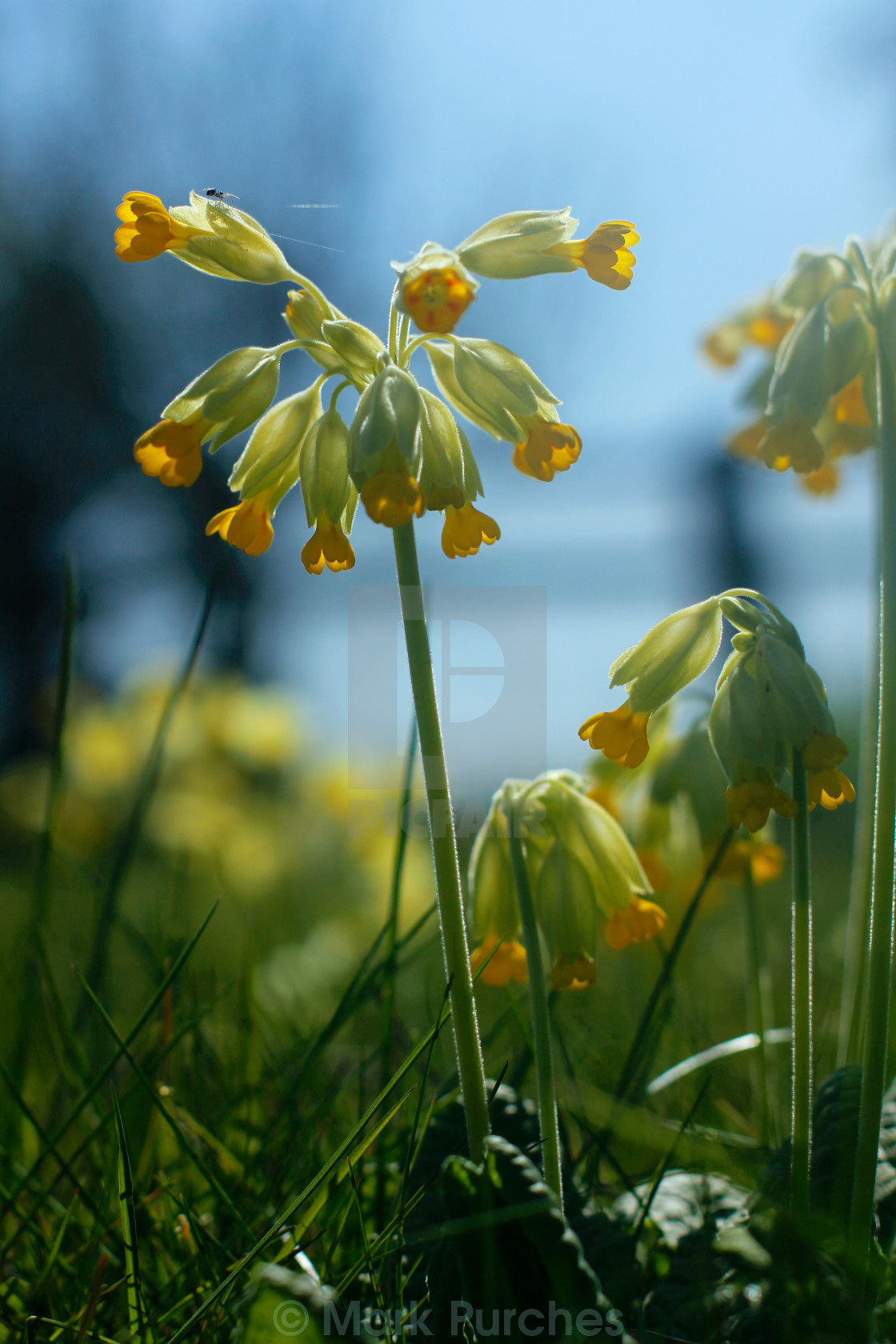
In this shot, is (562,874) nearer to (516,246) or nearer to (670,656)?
(670,656)

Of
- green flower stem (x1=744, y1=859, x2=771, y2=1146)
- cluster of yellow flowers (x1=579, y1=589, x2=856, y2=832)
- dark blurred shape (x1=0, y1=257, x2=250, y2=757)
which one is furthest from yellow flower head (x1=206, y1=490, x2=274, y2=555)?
dark blurred shape (x1=0, y1=257, x2=250, y2=757)

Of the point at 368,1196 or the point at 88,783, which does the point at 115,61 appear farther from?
the point at 368,1196

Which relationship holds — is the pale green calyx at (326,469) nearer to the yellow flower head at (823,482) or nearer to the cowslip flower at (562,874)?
the cowslip flower at (562,874)

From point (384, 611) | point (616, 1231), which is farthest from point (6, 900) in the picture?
point (616, 1231)

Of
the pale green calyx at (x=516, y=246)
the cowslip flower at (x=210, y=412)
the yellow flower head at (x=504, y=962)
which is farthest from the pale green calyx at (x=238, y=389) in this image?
the yellow flower head at (x=504, y=962)

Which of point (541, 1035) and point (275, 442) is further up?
point (275, 442)

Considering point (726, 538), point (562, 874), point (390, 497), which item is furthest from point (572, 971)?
point (726, 538)

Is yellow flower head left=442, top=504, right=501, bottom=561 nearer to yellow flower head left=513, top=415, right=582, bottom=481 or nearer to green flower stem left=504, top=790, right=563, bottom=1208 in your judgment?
yellow flower head left=513, top=415, right=582, bottom=481
